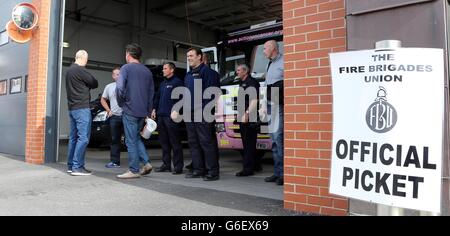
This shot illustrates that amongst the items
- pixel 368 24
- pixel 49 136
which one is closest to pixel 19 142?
pixel 49 136

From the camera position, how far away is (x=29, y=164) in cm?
762

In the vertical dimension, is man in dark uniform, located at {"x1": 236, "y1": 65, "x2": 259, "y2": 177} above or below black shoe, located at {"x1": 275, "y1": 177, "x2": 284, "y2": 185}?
above

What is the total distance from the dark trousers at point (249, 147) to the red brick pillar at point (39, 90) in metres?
4.03

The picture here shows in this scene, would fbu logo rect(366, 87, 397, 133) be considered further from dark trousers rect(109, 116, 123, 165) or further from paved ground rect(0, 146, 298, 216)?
dark trousers rect(109, 116, 123, 165)

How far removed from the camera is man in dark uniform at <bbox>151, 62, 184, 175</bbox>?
649 cm

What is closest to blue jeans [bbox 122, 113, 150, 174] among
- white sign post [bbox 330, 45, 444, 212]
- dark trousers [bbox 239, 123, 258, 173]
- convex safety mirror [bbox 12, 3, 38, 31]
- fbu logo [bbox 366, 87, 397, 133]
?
dark trousers [bbox 239, 123, 258, 173]

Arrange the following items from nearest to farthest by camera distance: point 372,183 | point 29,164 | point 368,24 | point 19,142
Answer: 1. point 372,183
2. point 368,24
3. point 29,164
4. point 19,142

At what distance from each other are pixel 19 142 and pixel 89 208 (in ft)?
18.9

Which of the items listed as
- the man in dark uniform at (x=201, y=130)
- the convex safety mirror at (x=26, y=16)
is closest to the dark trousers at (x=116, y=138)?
the man in dark uniform at (x=201, y=130)

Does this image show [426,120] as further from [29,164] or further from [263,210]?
[29,164]

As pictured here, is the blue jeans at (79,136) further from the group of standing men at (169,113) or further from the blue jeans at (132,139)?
the blue jeans at (132,139)

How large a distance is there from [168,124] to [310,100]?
331 cm

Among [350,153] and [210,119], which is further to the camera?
[210,119]

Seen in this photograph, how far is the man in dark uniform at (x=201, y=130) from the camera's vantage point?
5.69 metres
